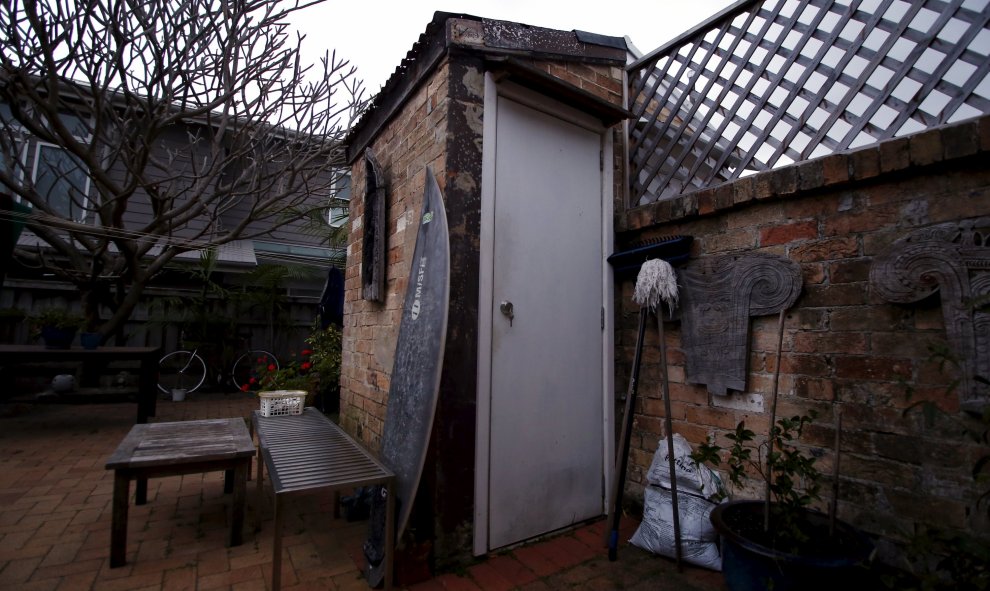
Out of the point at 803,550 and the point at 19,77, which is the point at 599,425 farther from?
the point at 19,77

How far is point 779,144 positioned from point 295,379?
15.9ft

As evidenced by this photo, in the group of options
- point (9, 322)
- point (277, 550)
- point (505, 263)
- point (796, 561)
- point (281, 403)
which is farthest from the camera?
point (9, 322)

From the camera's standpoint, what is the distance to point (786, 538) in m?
1.88

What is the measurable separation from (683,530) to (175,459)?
99.4 inches

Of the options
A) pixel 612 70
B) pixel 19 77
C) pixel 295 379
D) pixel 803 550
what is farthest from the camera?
pixel 295 379

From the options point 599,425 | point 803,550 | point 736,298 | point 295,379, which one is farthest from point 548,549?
point 295,379

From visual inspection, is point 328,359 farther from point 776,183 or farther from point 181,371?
point 776,183

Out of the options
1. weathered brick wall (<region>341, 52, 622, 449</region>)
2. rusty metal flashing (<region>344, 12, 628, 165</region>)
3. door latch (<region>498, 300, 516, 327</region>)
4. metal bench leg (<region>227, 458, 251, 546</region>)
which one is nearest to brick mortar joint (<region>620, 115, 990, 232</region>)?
rusty metal flashing (<region>344, 12, 628, 165</region>)

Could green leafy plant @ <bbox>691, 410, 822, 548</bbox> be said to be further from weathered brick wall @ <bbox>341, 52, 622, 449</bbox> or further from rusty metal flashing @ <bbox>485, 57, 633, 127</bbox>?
rusty metal flashing @ <bbox>485, 57, 633, 127</bbox>

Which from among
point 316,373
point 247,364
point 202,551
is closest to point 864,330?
point 202,551

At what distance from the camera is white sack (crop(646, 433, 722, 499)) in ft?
7.74

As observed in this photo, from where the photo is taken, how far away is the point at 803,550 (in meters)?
1.79

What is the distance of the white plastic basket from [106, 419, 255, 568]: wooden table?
0.34 metres

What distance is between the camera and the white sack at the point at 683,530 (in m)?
2.25
